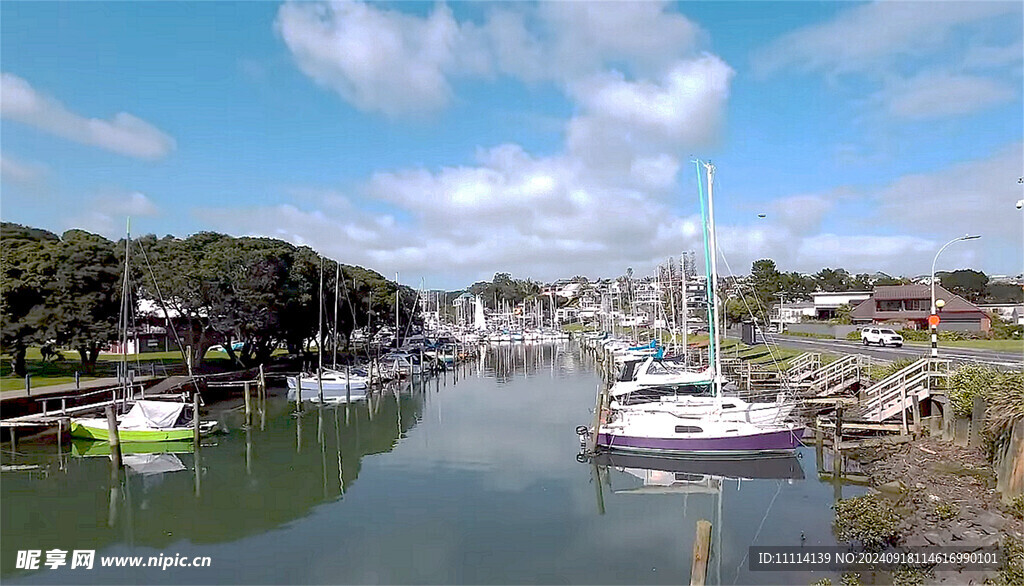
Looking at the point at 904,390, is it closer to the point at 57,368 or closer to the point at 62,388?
the point at 62,388

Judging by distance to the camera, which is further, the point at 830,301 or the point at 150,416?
the point at 830,301

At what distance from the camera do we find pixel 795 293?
12356cm

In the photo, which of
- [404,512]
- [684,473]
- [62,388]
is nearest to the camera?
[404,512]

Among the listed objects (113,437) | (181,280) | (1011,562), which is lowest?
(1011,562)

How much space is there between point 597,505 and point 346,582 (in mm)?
7729

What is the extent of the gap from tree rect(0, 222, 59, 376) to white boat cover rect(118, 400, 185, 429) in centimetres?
959

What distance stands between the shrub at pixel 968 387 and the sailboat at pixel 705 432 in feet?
15.7

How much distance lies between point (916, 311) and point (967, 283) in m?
48.5

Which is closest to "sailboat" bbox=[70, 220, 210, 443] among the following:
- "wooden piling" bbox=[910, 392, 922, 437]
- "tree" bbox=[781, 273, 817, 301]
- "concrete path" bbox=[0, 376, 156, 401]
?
"concrete path" bbox=[0, 376, 156, 401]

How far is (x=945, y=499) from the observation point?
15.5 m

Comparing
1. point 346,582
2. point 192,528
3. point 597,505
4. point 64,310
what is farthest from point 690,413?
point 64,310

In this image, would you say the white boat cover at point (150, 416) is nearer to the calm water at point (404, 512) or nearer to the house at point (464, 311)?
the calm water at point (404, 512)

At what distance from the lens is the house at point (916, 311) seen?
59.7 metres

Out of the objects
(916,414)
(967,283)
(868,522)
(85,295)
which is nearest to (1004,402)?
(868,522)
